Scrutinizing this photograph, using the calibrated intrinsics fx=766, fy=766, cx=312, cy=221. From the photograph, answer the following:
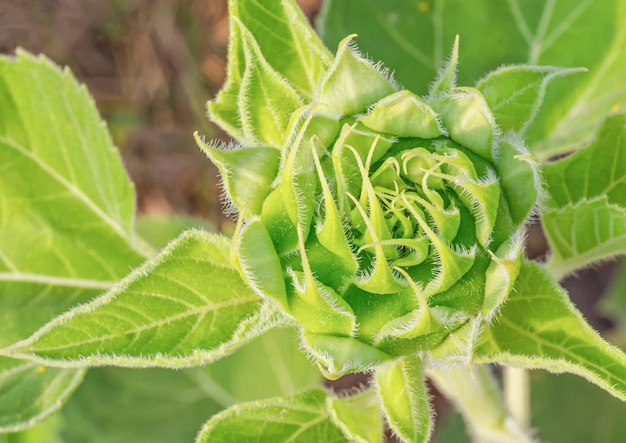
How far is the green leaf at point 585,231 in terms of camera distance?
1404 mm

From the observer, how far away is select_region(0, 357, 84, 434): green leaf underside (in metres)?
1.75

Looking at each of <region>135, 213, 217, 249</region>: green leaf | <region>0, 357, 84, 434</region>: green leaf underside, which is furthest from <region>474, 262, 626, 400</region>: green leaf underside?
<region>135, 213, 217, 249</region>: green leaf

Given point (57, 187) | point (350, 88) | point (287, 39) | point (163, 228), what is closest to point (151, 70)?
point (163, 228)

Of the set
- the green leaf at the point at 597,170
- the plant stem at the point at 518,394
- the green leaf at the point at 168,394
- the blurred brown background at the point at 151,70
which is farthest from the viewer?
the blurred brown background at the point at 151,70

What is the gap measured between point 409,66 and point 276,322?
44.6 inches

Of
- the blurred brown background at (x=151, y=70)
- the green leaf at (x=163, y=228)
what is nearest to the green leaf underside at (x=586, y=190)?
the green leaf at (x=163, y=228)

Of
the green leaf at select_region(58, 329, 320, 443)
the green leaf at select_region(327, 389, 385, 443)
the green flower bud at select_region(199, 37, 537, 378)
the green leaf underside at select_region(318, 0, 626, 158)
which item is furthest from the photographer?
the green leaf at select_region(58, 329, 320, 443)

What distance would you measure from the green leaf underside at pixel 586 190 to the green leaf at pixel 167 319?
0.63 metres

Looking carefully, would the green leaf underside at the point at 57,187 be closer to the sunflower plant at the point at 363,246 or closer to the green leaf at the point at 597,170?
the sunflower plant at the point at 363,246

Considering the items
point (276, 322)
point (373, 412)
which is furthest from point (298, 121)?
point (373, 412)

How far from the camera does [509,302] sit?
135 cm

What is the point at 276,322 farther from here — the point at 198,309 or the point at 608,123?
the point at 608,123

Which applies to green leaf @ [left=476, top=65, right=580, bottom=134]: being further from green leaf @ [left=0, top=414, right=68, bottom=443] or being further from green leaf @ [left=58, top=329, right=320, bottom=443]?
green leaf @ [left=0, top=414, right=68, bottom=443]

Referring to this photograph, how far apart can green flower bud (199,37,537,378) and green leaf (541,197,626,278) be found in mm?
285
